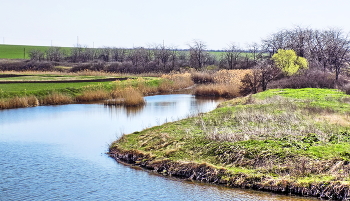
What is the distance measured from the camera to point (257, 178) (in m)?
14.0

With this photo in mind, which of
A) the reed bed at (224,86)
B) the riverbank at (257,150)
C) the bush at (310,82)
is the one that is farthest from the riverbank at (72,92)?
the riverbank at (257,150)

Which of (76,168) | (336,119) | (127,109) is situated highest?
(336,119)

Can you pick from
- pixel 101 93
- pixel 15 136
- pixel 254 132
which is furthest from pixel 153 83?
pixel 254 132

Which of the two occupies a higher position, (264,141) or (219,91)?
(219,91)

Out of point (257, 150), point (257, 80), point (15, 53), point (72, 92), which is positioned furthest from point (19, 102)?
point (15, 53)

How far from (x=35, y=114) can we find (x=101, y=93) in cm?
1109

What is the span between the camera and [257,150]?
51.3ft

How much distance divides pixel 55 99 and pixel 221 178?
25.8 metres

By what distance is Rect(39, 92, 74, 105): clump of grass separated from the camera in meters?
37.1

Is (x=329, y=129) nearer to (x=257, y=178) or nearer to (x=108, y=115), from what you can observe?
(x=257, y=178)

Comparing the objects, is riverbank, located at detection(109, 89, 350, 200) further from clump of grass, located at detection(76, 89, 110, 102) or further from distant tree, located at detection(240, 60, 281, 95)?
clump of grass, located at detection(76, 89, 110, 102)

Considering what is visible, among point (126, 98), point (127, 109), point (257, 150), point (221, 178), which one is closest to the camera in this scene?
point (221, 178)

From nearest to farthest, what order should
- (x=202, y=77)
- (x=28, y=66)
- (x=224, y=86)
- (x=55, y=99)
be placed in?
1. (x=55, y=99)
2. (x=224, y=86)
3. (x=202, y=77)
4. (x=28, y=66)

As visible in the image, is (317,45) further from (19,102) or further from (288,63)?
(19,102)
